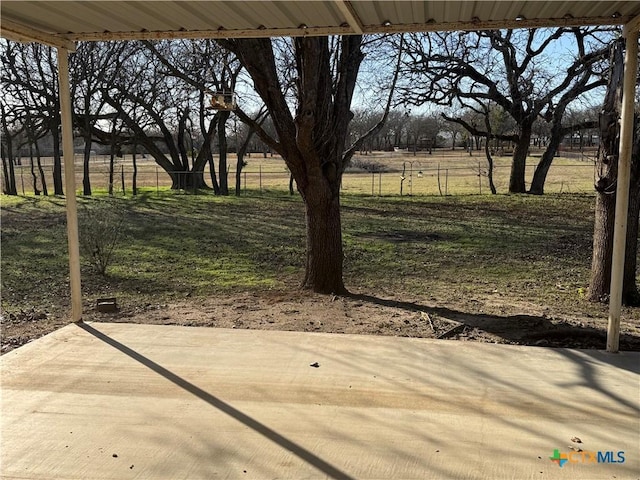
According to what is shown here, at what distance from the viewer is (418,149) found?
2489 inches

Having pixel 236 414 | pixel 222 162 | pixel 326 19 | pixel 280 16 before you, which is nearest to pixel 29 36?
pixel 280 16

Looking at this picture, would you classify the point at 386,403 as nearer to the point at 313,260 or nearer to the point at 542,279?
the point at 313,260

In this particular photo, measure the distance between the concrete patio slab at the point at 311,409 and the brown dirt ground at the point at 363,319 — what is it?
104 cm

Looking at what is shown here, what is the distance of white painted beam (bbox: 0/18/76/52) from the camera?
3799mm

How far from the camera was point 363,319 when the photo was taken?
18.9 ft

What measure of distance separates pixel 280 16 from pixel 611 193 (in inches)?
173

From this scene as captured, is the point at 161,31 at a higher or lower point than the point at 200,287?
higher

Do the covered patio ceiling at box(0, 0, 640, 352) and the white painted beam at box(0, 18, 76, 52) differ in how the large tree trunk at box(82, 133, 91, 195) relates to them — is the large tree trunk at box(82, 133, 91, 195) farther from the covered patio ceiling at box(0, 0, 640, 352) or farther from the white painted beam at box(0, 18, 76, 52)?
the covered patio ceiling at box(0, 0, 640, 352)

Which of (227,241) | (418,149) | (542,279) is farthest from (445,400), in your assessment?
(418,149)

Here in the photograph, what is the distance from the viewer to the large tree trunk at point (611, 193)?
6020 mm

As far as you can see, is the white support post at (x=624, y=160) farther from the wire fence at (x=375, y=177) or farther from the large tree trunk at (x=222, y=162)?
the wire fence at (x=375, y=177)

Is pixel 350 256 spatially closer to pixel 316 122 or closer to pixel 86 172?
pixel 316 122

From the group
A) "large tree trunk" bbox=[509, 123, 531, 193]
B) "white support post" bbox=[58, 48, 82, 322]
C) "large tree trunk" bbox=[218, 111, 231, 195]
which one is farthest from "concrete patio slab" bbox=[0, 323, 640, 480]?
"large tree trunk" bbox=[218, 111, 231, 195]

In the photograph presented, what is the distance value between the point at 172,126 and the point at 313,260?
24.1 metres
